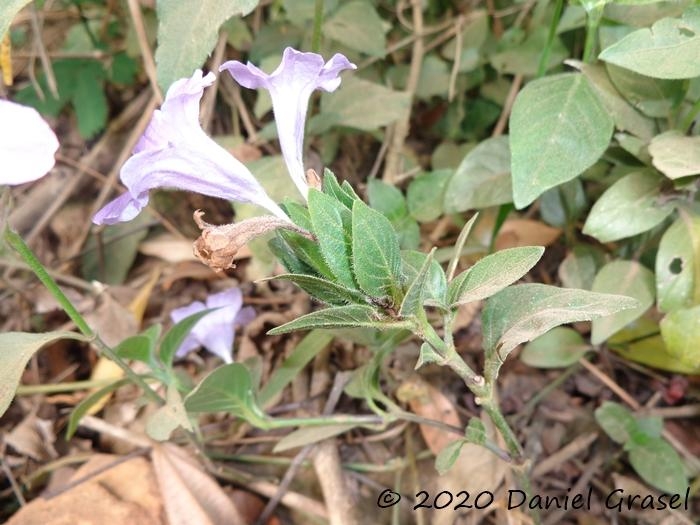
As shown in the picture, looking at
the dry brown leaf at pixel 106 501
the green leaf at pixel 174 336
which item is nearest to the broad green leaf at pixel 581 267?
the green leaf at pixel 174 336

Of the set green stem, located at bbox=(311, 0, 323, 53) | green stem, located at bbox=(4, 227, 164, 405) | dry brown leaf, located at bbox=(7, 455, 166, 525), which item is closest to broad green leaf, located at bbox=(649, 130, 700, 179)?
green stem, located at bbox=(311, 0, 323, 53)

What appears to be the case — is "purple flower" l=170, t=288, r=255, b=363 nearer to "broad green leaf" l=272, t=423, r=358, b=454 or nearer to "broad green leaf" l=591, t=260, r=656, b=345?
"broad green leaf" l=272, t=423, r=358, b=454

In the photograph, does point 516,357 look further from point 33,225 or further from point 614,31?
point 33,225

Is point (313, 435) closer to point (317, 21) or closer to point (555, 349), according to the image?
point (555, 349)

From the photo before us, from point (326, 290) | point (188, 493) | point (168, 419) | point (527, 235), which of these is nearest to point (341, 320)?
point (326, 290)

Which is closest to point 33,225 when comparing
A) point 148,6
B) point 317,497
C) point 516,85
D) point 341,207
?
point 148,6

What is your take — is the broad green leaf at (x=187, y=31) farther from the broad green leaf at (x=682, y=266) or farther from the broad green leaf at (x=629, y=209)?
the broad green leaf at (x=682, y=266)
